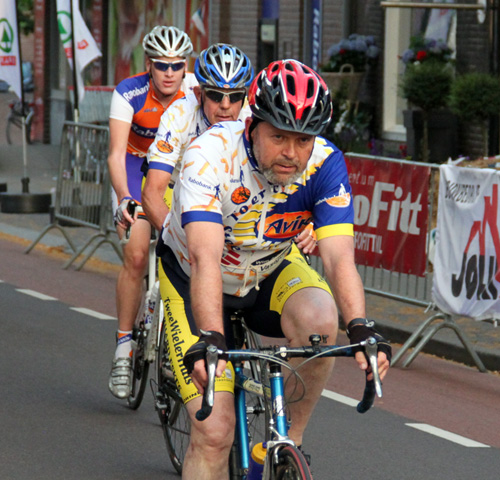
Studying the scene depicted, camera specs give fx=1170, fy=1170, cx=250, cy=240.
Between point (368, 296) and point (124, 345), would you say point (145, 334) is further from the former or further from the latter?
point (368, 296)

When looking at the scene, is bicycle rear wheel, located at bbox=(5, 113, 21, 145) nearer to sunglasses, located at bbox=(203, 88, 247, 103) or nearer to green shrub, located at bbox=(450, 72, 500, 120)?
green shrub, located at bbox=(450, 72, 500, 120)

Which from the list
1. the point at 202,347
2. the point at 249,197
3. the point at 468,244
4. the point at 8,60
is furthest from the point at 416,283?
the point at 8,60

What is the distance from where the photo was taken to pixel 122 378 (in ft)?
21.1

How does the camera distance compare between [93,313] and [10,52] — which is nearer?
[93,313]

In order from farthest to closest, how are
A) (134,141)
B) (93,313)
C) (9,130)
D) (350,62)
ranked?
(9,130), (350,62), (93,313), (134,141)

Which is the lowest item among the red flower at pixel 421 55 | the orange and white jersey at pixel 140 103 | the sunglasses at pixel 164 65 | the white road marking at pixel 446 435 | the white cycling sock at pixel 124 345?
the white road marking at pixel 446 435

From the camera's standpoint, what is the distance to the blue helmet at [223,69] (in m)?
5.66

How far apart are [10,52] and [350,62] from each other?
4.76m

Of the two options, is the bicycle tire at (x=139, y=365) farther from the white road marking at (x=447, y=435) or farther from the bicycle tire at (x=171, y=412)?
the white road marking at (x=447, y=435)

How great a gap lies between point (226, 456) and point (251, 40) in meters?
16.2

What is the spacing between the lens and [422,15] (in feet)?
52.7

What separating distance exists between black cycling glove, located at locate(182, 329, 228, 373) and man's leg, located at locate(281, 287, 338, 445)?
0.63m

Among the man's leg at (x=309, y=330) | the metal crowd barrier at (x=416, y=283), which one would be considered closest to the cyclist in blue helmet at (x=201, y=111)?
the man's leg at (x=309, y=330)

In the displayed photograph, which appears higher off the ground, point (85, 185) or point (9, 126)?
point (85, 185)
